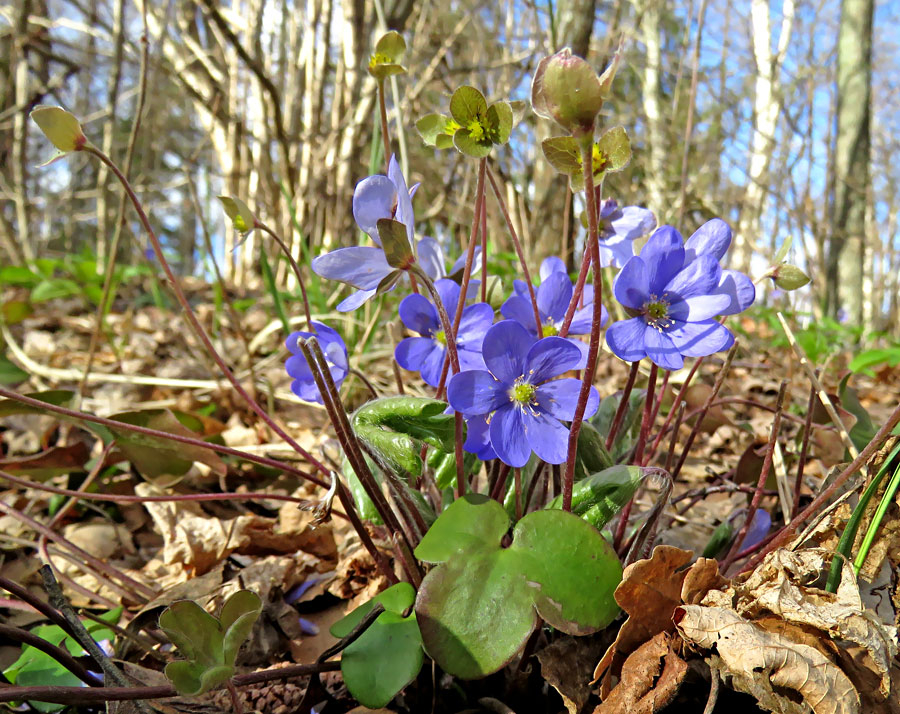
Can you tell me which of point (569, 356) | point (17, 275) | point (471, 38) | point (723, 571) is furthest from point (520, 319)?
point (471, 38)

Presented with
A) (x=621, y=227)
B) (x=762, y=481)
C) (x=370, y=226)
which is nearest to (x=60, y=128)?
(x=370, y=226)

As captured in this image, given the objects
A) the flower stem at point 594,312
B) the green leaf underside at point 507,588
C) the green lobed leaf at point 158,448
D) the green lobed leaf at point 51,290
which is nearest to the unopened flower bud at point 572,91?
the flower stem at point 594,312

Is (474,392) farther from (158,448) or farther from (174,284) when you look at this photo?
(158,448)

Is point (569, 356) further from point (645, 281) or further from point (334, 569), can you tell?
point (334, 569)

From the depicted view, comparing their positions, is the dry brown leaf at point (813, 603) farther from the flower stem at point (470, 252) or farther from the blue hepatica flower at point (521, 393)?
the flower stem at point (470, 252)

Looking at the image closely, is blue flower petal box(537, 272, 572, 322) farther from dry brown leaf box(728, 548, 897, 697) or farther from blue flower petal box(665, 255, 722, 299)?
dry brown leaf box(728, 548, 897, 697)
